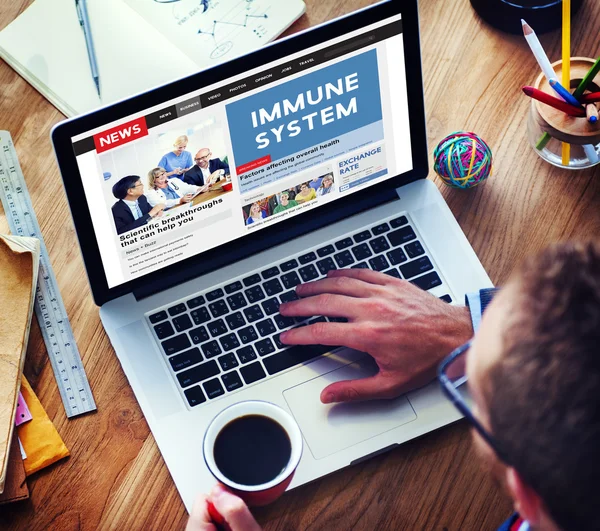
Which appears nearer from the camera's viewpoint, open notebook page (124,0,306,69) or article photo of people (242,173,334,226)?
article photo of people (242,173,334,226)

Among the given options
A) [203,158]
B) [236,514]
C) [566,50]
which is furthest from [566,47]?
[236,514]

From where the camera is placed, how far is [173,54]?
1.17 meters

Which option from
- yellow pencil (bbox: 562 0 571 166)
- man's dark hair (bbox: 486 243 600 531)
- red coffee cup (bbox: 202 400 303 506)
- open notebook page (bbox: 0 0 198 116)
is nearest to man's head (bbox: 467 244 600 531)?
man's dark hair (bbox: 486 243 600 531)

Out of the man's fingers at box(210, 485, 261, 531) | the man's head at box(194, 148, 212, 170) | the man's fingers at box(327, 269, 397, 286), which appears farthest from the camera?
the man's fingers at box(327, 269, 397, 286)

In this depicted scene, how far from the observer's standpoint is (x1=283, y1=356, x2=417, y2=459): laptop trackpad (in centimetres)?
97

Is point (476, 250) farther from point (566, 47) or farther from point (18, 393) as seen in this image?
point (18, 393)

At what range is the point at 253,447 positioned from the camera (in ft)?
2.93

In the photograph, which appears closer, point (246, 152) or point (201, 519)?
point (201, 519)

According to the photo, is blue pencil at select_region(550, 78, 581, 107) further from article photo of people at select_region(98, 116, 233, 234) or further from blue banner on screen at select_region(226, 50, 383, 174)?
article photo of people at select_region(98, 116, 233, 234)

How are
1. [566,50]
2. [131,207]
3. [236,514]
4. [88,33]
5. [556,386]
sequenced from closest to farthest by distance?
[556,386] → [236,514] → [131,207] → [566,50] → [88,33]

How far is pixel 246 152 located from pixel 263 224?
112mm

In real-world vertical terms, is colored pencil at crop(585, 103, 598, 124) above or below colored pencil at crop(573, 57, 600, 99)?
below

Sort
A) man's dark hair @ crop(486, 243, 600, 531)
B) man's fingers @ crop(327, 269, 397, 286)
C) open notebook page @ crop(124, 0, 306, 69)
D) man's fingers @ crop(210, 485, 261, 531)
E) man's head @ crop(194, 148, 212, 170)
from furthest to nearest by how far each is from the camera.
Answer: open notebook page @ crop(124, 0, 306, 69)
man's fingers @ crop(327, 269, 397, 286)
man's head @ crop(194, 148, 212, 170)
man's fingers @ crop(210, 485, 261, 531)
man's dark hair @ crop(486, 243, 600, 531)

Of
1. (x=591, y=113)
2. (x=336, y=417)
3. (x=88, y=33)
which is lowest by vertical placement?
(x=336, y=417)
